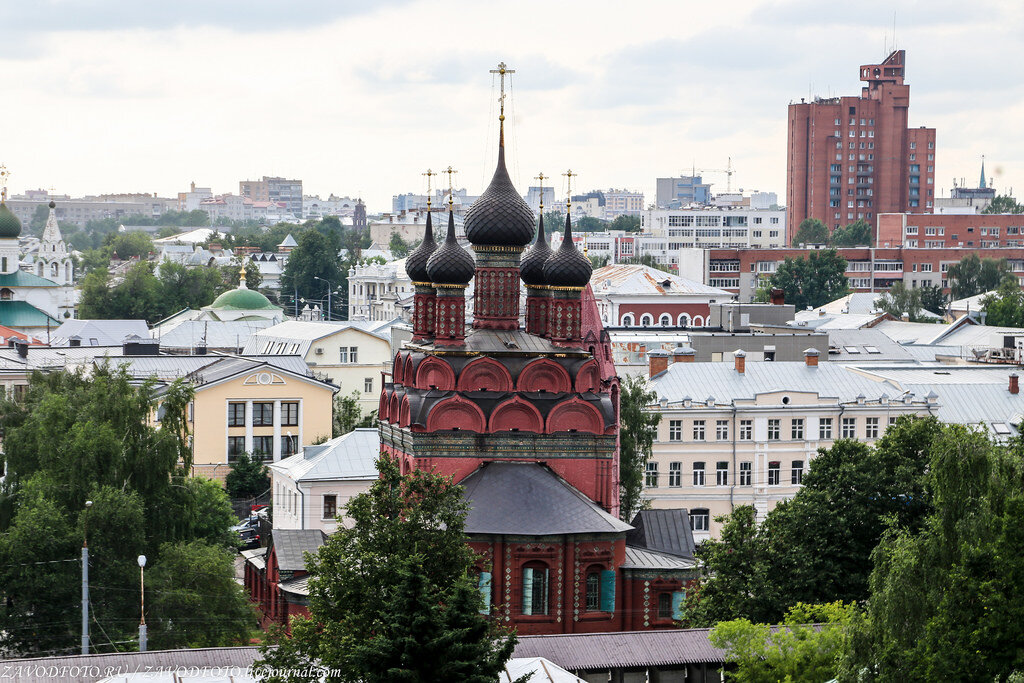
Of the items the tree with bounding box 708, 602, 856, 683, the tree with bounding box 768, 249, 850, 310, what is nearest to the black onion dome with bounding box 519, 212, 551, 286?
the tree with bounding box 708, 602, 856, 683

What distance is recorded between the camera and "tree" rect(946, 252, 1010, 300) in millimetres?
126812

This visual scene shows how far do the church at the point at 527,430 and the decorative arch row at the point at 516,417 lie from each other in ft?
0.07

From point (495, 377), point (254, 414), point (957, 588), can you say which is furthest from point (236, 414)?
Result: point (957, 588)

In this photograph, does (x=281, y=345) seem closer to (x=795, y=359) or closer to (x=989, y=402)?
(x=795, y=359)

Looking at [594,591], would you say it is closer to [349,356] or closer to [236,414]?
[236,414]

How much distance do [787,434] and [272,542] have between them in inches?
783

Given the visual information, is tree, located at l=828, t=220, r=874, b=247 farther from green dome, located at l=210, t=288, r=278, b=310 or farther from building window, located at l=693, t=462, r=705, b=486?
building window, located at l=693, t=462, r=705, b=486

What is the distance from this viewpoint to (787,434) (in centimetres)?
5691

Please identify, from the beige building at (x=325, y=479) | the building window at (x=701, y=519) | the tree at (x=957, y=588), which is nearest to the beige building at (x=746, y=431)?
the building window at (x=701, y=519)

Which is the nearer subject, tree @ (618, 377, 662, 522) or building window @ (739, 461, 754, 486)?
tree @ (618, 377, 662, 522)

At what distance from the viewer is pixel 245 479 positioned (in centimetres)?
6156

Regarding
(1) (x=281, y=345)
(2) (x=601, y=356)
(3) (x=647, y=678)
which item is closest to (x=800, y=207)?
(1) (x=281, y=345)

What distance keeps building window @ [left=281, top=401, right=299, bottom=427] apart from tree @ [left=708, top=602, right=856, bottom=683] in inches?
1351

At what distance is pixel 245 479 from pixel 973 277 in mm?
77516
